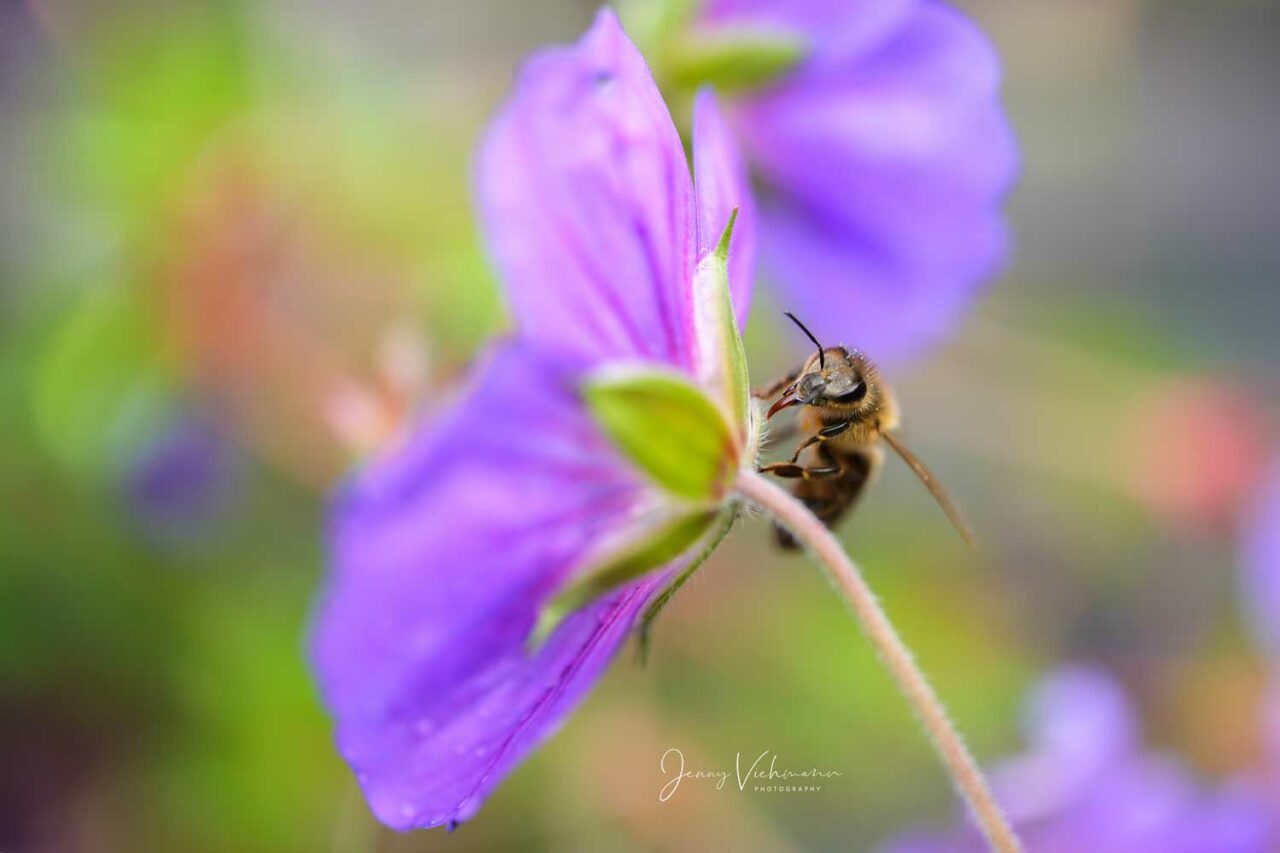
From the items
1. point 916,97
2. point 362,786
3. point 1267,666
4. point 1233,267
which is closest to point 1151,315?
point 1233,267

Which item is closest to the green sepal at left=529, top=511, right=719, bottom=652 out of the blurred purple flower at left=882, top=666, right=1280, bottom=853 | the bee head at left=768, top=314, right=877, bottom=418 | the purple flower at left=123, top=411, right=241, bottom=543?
the bee head at left=768, top=314, right=877, bottom=418

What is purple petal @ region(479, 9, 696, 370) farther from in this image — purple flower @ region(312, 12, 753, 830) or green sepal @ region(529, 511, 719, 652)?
green sepal @ region(529, 511, 719, 652)

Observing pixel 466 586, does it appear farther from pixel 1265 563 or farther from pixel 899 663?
pixel 1265 563

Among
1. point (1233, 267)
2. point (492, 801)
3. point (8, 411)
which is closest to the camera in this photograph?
point (8, 411)

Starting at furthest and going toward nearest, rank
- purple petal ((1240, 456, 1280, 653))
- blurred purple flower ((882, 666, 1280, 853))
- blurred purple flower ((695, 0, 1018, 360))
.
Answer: purple petal ((1240, 456, 1280, 653)) → blurred purple flower ((882, 666, 1280, 853)) → blurred purple flower ((695, 0, 1018, 360))

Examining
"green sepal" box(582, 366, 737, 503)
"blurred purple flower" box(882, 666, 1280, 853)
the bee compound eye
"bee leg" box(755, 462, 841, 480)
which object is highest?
→ "green sepal" box(582, 366, 737, 503)

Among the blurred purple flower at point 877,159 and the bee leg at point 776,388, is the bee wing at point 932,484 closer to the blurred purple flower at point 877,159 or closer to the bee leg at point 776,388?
the bee leg at point 776,388

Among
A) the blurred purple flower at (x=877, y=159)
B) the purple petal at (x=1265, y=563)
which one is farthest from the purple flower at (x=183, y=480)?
the purple petal at (x=1265, y=563)

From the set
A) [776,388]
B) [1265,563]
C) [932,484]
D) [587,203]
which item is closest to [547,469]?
[587,203]

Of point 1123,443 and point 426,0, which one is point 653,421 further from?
point 426,0
